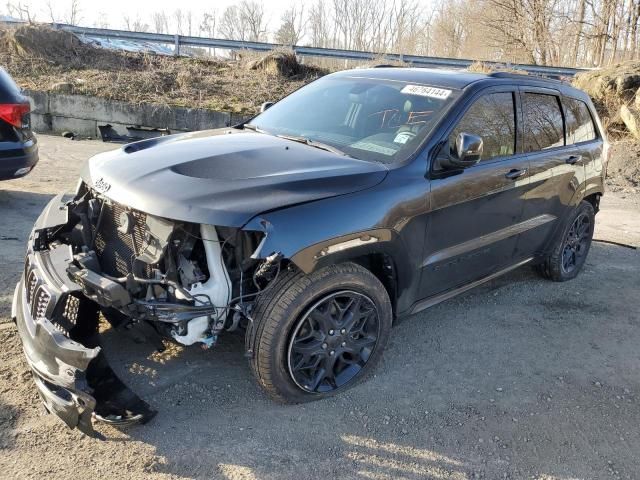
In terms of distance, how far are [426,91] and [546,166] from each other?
1.27 m

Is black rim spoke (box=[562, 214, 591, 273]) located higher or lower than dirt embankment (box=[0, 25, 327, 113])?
lower

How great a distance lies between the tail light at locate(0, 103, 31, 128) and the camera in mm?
5586

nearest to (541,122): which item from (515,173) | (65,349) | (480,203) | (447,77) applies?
(515,173)

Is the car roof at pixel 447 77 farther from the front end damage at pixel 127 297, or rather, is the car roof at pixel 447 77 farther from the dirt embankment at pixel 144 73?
the dirt embankment at pixel 144 73

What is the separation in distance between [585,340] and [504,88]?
2.00 metres

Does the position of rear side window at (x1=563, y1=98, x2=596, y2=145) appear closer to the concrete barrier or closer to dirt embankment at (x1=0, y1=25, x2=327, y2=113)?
the concrete barrier

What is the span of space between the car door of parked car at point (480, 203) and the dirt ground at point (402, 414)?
0.54 m

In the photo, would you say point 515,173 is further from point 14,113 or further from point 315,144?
point 14,113

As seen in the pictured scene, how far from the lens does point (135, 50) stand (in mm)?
14414

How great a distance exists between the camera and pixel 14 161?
575cm

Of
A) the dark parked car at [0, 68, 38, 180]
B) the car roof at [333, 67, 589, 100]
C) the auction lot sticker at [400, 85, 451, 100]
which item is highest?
the car roof at [333, 67, 589, 100]

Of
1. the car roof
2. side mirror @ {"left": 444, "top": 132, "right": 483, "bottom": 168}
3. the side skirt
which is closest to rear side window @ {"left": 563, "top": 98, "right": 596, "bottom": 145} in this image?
the car roof

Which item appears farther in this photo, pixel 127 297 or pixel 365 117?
pixel 365 117

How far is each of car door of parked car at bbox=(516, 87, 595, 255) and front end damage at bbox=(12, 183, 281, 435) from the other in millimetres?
2449
